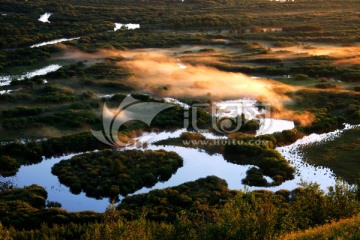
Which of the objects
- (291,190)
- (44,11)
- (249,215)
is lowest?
(291,190)

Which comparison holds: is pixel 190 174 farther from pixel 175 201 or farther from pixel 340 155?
pixel 340 155

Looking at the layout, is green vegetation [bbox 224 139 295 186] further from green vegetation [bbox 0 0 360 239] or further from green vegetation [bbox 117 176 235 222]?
green vegetation [bbox 117 176 235 222]

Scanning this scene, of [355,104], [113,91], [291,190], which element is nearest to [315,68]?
[355,104]

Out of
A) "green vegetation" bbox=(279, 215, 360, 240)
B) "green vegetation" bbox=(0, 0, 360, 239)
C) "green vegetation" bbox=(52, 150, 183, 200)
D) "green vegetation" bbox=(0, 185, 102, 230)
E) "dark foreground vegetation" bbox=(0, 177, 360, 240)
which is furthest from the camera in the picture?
"green vegetation" bbox=(52, 150, 183, 200)

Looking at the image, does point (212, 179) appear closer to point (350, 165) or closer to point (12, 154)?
point (350, 165)

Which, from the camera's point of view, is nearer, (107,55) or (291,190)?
(291,190)

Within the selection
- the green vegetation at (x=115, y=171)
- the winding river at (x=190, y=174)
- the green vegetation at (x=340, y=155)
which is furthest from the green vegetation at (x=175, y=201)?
the green vegetation at (x=340, y=155)

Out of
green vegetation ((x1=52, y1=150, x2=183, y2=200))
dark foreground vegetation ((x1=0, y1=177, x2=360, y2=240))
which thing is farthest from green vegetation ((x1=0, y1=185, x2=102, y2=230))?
green vegetation ((x1=52, y1=150, x2=183, y2=200))
